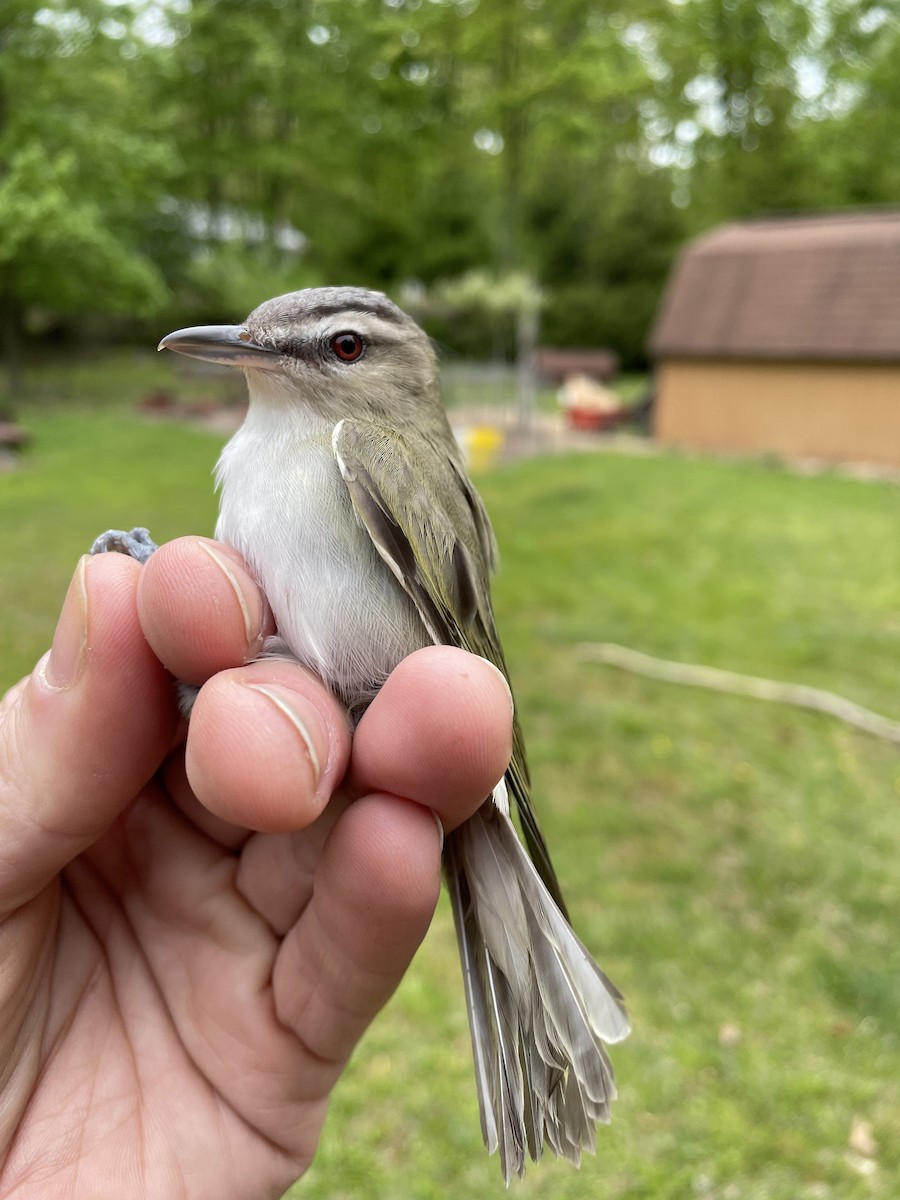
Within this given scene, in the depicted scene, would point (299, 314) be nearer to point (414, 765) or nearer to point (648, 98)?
point (414, 765)

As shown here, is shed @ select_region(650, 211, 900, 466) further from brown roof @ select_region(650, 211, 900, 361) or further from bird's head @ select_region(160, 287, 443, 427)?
bird's head @ select_region(160, 287, 443, 427)

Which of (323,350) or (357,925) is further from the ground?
(323,350)

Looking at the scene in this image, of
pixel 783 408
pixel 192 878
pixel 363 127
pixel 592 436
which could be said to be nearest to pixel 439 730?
pixel 192 878

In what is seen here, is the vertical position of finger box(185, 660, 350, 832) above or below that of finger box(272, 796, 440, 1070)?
above

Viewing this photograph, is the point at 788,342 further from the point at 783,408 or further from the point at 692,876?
the point at 692,876

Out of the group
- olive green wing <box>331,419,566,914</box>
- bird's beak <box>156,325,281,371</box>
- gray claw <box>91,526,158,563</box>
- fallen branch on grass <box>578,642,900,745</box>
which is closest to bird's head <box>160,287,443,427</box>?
bird's beak <box>156,325,281,371</box>

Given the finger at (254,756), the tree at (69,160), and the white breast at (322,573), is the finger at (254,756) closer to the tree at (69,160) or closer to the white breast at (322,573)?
the white breast at (322,573)
